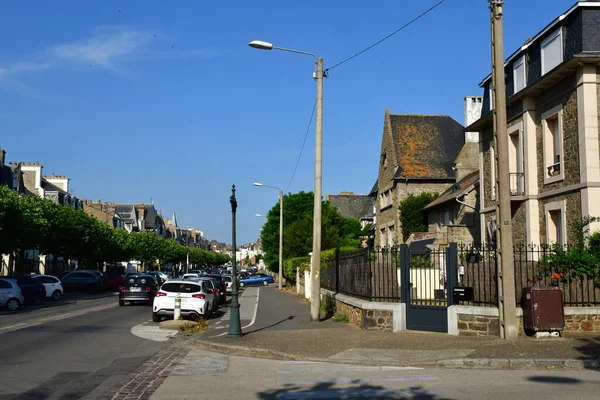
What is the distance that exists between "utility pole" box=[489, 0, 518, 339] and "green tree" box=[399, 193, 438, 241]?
24.8m

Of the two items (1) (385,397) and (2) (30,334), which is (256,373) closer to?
(1) (385,397)

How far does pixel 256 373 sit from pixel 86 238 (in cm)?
4399

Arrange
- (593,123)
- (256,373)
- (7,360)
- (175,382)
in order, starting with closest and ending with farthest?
(175,382) < (256,373) < (7,360) < (593,123)

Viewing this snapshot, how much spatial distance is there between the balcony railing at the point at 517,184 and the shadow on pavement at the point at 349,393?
1439 centimetres

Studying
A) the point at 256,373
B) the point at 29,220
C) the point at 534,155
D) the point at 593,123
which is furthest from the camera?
the point at 29,220

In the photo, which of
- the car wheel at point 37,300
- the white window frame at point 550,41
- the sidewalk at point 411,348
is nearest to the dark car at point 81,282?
the car wheel at point 37,300

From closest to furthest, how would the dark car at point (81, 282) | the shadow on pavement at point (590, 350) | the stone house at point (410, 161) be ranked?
the shadow on pavement at point (590, 350) → the stone house at point (410, 161) → the dark car at point (81, 282)

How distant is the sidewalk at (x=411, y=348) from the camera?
11656 millimetres

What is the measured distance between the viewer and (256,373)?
11.1 m

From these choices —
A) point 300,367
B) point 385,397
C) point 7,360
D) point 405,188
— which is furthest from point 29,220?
point 385,397

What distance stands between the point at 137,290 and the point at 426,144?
23.0m

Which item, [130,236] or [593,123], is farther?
[130,236]

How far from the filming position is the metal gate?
1559 cm

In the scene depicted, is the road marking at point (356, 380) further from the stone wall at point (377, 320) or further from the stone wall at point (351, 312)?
the stone wall at point (351, 312)
